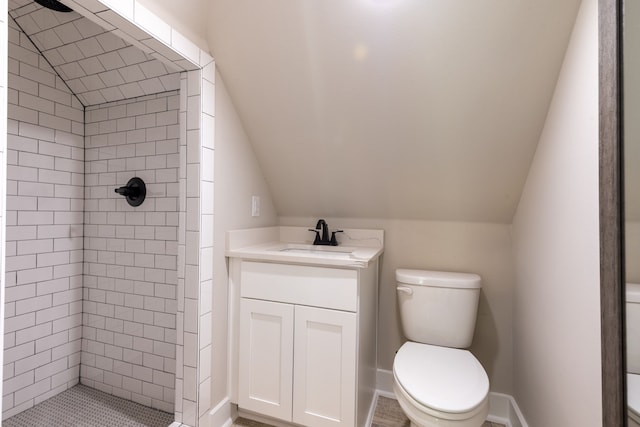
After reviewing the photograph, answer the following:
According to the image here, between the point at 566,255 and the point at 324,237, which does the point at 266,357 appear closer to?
the point at 324,237

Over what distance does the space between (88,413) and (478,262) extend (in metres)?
2.42

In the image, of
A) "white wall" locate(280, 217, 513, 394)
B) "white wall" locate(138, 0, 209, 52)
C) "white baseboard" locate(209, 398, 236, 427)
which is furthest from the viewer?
"white wall" locate(280, 217, 513, 394)

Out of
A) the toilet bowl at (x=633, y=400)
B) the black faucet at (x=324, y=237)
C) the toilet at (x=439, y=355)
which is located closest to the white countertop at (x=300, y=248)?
the black faucet at (x=324, y=237)

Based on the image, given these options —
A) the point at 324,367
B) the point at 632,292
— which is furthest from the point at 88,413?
the point at 632,292

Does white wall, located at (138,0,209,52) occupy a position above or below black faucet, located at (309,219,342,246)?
above

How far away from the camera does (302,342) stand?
4.96ft

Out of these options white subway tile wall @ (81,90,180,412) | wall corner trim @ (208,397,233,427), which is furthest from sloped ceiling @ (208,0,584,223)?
wall corner trim @ (208,397,233,427)

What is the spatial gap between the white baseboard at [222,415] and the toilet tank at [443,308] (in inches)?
42.5

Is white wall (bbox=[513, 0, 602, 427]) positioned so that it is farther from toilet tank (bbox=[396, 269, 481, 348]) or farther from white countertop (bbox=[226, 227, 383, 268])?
white countertop (bbox=[226, 227, 383, 268])

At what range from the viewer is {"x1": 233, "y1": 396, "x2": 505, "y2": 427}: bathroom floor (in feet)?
5.47

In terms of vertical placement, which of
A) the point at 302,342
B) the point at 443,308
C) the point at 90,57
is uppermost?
the point at 90,57

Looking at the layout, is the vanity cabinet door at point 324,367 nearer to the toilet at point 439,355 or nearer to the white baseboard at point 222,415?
the toilet at point 439,355

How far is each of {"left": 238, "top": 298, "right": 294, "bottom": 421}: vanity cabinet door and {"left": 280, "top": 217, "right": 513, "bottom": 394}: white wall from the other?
765 mm

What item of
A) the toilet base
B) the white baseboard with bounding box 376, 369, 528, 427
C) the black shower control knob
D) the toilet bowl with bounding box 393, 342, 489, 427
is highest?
the black shower control knob
